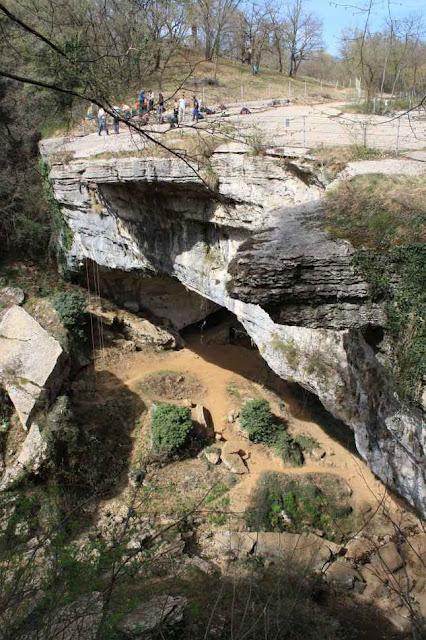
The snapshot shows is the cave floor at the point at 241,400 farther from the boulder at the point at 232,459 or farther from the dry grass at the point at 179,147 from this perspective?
the dry grass at the point at 179,147

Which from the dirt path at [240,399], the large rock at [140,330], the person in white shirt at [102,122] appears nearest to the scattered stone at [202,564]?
the dirt path at [240,399]

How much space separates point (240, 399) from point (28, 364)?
5934mm

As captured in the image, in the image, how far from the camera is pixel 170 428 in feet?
40.9

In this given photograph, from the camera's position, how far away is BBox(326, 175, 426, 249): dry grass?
22.0 ft

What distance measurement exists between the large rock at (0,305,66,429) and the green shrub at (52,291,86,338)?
3.64 feet

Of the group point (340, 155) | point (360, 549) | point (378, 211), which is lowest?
point (360, 549)

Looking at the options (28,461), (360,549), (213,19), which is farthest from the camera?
(213,19)

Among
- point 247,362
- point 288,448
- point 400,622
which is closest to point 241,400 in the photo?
point 247,362

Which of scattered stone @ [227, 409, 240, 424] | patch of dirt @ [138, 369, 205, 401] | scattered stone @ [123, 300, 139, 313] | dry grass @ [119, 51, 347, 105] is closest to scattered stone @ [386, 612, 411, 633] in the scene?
scattered stone @ [227, 409, 240, 424]

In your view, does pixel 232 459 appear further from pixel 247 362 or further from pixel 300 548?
pixel 247 362

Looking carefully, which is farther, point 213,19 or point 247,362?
point 213,19

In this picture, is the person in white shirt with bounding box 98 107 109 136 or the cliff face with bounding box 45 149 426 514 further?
the person in white shirt with bounding box 98 107 109 136

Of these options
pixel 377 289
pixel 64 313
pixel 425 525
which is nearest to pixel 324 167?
pixel 377 289

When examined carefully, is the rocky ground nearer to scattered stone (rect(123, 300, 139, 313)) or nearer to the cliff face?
scattered stone (rect(123, 300, 139, 313))
